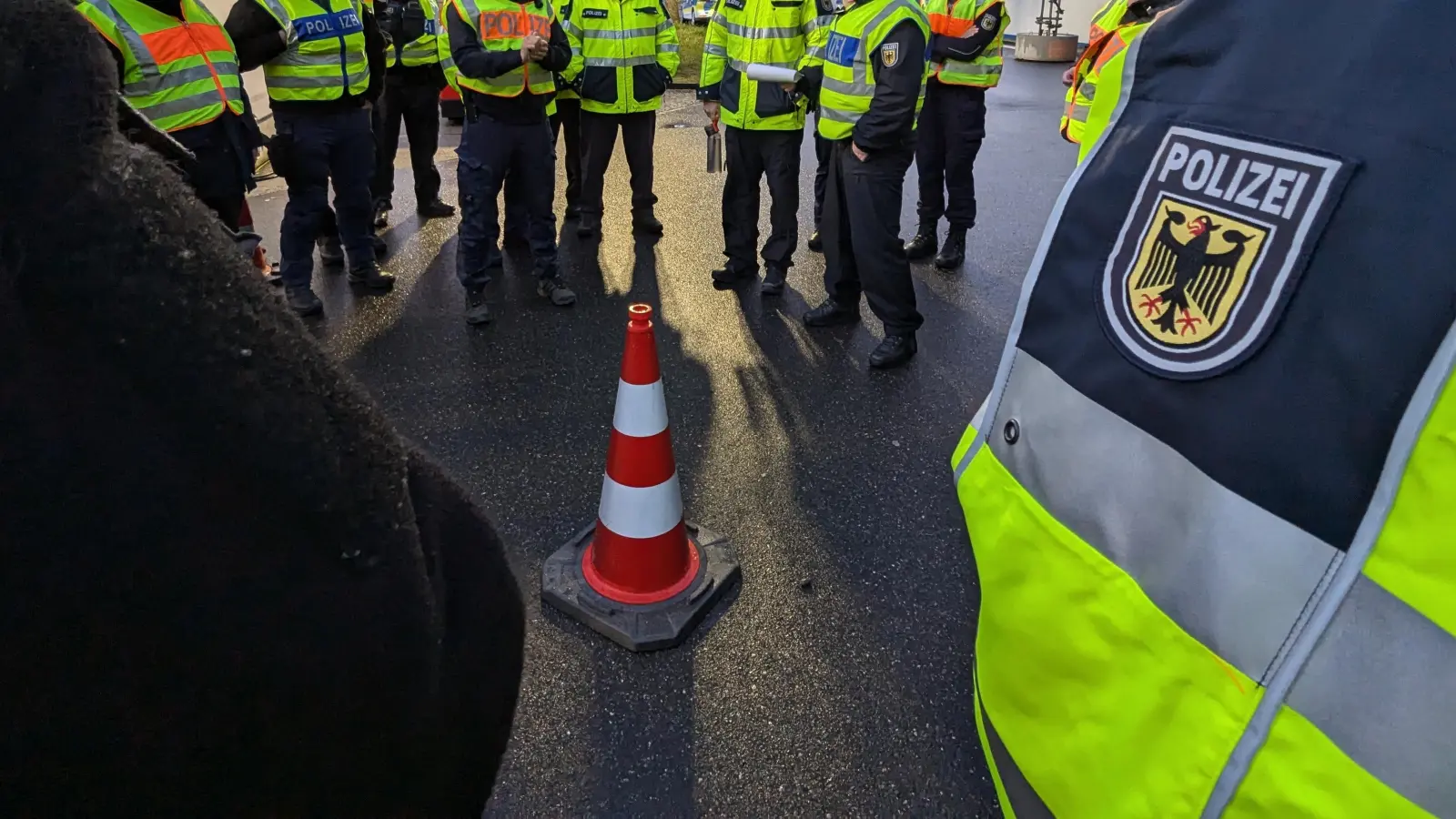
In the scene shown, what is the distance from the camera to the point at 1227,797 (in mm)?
941

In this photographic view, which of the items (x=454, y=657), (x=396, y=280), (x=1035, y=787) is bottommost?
(x=396, y=280)

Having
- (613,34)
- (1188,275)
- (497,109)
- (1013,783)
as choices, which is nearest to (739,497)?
(1013,783)

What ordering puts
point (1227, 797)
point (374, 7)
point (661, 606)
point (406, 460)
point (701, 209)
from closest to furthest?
point (406, 460)
point (1227, 797)
point (661, 606)
point (374, 7)
point (701, 209)

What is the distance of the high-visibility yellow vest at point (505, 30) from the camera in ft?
14.8

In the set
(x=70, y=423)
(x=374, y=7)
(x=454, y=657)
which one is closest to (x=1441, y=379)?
(x=454, y=657)

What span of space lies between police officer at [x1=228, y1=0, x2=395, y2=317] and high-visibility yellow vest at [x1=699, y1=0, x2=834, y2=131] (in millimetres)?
2018

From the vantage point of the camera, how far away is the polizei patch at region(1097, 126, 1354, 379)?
91 centimetres

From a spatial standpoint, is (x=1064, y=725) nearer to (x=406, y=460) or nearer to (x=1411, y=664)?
(x=1411, y=664)

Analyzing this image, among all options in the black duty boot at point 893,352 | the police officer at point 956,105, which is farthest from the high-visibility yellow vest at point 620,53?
the black duty boot at point 893,352

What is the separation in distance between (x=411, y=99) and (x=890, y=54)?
3862mm

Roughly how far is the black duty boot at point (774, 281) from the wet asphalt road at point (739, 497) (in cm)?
9

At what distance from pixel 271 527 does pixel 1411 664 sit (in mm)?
972

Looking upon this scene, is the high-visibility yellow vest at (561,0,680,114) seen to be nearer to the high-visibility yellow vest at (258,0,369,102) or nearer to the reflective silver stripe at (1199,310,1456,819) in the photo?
the high-visibility yellow vest at (258,0,369,102)

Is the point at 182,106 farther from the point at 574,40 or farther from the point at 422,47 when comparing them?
the point at 422,47
